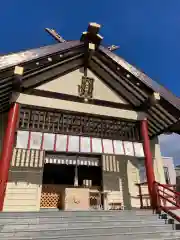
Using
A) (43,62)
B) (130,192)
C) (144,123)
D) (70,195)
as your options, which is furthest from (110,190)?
(43,62)

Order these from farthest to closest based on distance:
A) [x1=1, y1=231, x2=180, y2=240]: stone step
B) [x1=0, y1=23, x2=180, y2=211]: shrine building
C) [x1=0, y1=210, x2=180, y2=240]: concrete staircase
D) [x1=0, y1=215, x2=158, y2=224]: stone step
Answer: [x1=0, y1=23, x2=180, y2=211]: shrine building
[x1=0, y1=215, x2=158, y2=224]: stone step
[x1=0, y1=210, x2=180, y2=240]: concrete staircase
[x1=1, y1=231, x2=180, y2=240]: stone step

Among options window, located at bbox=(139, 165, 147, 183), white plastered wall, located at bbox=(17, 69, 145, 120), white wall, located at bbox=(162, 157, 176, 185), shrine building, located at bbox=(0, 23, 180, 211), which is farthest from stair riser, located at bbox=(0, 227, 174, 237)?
white wall, located at bbox=(162, 157, 176, 185)

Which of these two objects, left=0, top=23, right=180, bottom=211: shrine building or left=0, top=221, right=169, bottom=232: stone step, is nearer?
left=0, top=221, right=169, bottom=232: stone step

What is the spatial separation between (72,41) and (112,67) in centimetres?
213

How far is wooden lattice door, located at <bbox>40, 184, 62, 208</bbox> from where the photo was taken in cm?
876

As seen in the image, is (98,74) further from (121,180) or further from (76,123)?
(121,180)

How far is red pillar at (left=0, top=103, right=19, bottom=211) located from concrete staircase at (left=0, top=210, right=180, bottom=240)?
1.26m

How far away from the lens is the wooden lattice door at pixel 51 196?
876cm

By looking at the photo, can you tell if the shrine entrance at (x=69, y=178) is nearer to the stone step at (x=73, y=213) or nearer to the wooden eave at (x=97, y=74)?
the stone step at (x=73, y=213)

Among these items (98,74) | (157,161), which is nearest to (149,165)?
(157,161)

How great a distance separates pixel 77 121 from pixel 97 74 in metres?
2.55

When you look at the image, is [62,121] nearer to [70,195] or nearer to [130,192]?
[70,195]

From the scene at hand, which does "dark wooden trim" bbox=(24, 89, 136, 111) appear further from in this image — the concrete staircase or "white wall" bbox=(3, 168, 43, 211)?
the concrete staircase

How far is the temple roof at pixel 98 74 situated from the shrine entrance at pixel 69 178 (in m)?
3.60
